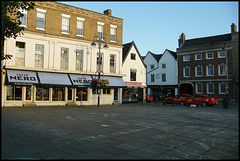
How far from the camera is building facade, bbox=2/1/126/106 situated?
71.4ft

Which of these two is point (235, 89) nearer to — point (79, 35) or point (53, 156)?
point (79, 35)

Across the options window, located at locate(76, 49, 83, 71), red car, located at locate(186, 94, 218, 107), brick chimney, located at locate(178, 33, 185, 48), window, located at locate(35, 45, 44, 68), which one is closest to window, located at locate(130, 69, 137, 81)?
red car, located at locate(186, 94, 218, 107)

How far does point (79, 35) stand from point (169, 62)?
1068 inches

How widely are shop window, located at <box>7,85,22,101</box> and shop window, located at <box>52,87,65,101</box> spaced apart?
3.60m

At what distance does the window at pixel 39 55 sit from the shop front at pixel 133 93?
506 inches

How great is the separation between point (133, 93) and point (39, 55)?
603 inches

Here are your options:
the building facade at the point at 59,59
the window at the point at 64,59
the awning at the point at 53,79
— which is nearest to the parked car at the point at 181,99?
the building facade at the point at 59,59

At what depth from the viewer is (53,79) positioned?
22.9 meters

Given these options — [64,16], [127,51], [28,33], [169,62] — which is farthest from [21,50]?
[169,62]

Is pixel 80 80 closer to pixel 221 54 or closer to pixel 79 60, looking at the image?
pixel 79 60

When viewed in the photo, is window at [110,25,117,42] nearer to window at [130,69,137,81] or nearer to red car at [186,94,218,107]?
window at [130,69,137,81]

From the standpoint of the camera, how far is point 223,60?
1513 inches

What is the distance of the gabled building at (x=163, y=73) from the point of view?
4679 cm

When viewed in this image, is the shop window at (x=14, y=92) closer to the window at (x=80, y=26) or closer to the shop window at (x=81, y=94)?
the shop window at (x=81, y=94)
